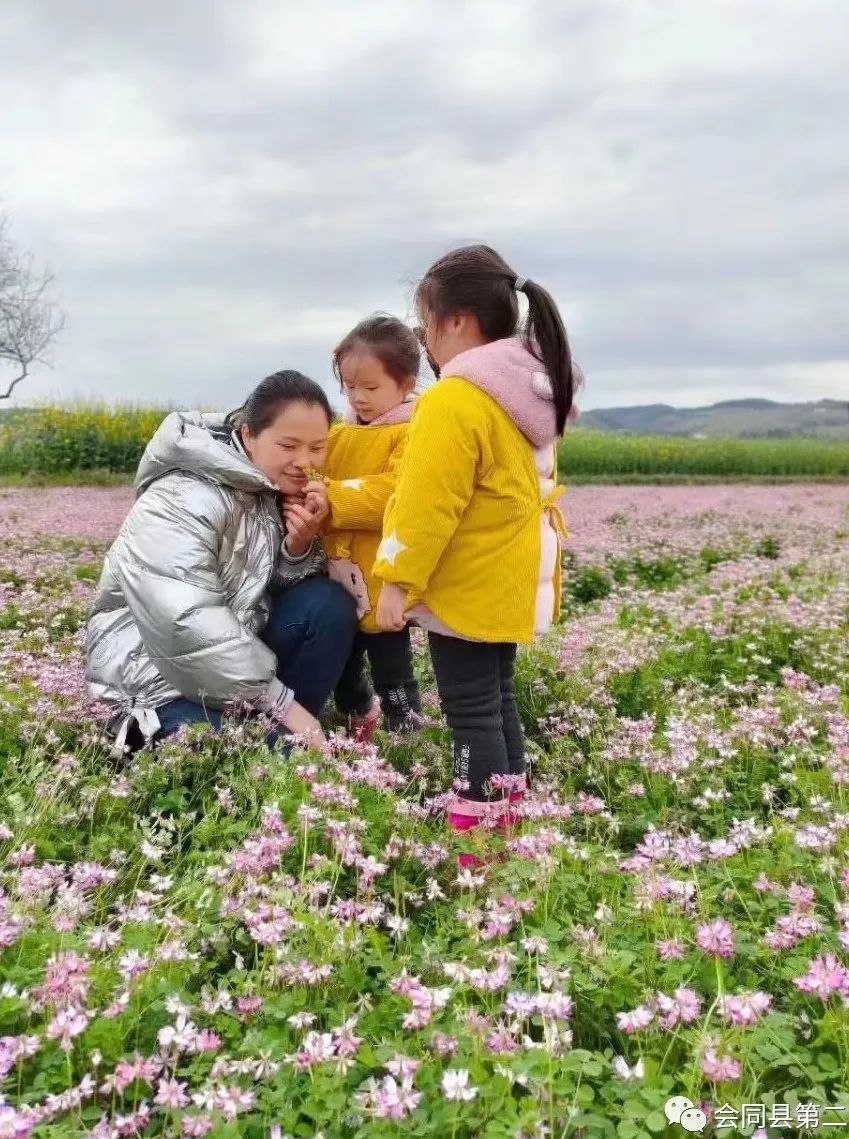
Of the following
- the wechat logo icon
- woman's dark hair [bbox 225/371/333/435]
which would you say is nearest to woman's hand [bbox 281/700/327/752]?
woman's dark hair [bbox 225/371/333/435]

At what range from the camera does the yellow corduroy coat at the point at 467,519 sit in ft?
12.2

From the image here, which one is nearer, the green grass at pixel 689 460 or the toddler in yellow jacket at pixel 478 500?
the toddler in yellow jacket at pixel 478 500

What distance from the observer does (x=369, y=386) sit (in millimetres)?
4559

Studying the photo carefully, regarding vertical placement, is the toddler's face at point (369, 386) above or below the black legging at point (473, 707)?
above

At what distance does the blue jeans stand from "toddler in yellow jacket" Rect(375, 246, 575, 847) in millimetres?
627

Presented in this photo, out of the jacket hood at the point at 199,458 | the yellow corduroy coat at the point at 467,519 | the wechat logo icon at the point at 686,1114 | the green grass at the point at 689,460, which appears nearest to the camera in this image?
the wechat logo icon at the point at 686,1114

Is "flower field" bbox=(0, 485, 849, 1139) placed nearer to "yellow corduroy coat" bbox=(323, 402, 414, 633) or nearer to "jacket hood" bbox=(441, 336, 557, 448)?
"yellow corduroy coat" bbox=(323, 402, 414, 633)

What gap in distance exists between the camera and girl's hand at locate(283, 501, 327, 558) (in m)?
4.48

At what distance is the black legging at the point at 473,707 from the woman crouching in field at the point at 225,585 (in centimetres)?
57

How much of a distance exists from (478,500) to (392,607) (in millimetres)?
542

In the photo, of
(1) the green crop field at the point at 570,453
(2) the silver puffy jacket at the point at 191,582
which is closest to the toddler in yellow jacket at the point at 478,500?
(2) the silver puffy jacket at the point at 191,582

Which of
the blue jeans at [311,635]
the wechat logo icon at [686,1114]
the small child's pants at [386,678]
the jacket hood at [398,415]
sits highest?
the jacket hood at [398,415]

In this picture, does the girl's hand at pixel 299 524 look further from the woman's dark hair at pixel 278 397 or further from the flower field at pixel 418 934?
the flower field at pixel 418 934

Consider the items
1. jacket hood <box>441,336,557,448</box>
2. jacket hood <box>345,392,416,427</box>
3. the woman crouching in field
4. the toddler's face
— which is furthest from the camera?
jacket hood <box>345,392,416,427</box>
